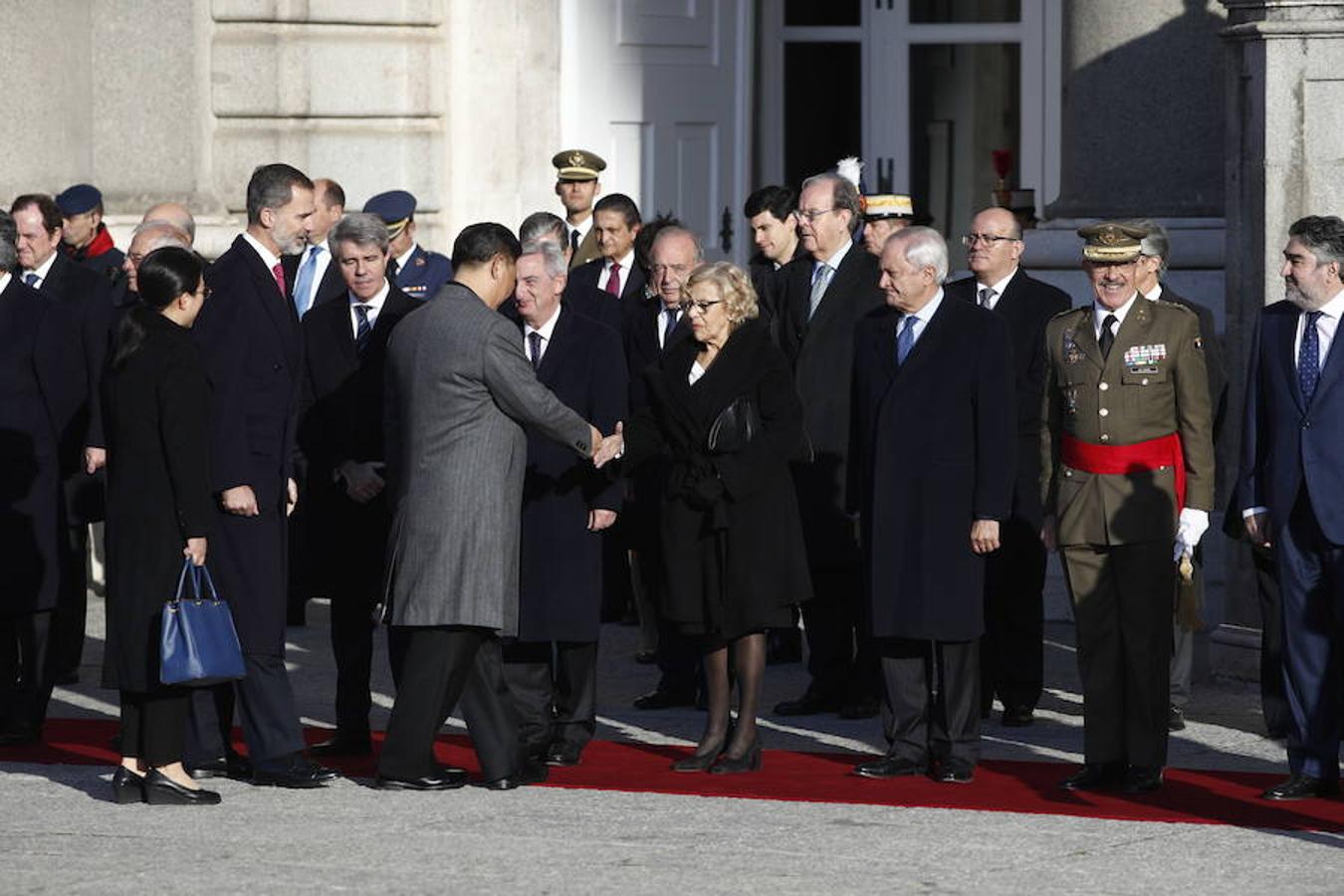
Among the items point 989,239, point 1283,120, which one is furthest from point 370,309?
point 1283,120

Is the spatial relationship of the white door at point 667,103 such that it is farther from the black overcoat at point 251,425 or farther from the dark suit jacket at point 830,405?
the black overcoat at point 251,425

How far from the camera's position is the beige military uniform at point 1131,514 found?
30.4 feet

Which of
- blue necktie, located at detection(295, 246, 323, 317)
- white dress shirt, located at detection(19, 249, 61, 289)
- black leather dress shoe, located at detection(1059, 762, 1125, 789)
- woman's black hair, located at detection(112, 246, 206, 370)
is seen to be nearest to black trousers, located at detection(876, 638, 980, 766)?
black leather dress shoe, located at detection(1059, 762, 1125, 789)

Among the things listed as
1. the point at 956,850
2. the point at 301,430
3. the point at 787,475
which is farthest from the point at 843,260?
the point at 956,850

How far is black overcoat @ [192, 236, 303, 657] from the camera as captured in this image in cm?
934

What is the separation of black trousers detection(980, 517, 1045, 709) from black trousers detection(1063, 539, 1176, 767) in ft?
4.16

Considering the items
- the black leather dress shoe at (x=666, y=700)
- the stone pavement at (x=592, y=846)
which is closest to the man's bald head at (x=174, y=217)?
the black leather dress shoe at (x=666, y=700)

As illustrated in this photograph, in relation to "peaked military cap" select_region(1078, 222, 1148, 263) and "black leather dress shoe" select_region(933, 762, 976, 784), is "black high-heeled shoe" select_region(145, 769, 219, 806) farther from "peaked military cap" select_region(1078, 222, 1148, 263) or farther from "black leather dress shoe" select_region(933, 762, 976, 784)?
"peaked military cap" select_region(1078, 222, 1148, 263)

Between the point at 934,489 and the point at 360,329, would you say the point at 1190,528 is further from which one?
the point at 360,329

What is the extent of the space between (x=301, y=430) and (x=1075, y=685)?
3233mm

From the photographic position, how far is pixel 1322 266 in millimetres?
8961

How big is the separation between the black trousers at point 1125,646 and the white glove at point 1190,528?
0.15ft

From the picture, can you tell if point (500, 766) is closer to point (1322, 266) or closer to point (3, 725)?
point (3, 725)

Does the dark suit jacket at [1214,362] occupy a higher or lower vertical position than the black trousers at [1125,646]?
higher
